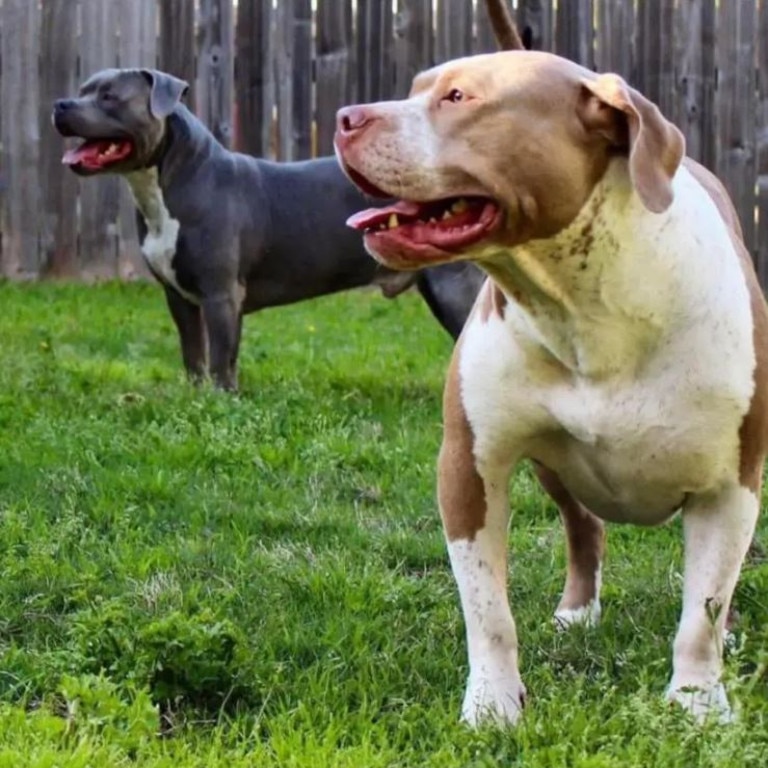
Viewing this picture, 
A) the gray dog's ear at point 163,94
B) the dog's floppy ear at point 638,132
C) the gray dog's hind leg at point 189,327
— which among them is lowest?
the gray dog's hind leg at point 189,327

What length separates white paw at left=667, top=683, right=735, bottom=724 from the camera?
3.43 meters

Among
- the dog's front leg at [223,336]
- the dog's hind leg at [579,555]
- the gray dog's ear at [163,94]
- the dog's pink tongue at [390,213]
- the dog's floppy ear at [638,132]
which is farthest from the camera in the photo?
the gray dog's ear at [163,94]

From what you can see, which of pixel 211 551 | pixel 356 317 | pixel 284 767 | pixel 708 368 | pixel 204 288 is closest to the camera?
pixel 284 767

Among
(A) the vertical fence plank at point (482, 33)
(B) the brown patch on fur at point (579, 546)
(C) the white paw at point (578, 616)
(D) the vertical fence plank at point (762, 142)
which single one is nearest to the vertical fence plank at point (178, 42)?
(A) the vertical fence plank at point (482, 33)

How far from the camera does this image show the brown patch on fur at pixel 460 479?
368 cm

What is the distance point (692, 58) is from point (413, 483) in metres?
5.59

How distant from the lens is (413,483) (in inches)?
224

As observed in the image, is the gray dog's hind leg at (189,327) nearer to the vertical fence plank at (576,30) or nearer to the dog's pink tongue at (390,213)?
the vertical fence plank at (576,30)

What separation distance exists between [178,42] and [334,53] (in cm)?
100

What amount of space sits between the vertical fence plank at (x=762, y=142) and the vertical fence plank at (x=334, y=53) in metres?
2.59

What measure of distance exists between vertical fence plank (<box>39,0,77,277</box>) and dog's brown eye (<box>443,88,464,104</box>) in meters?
7.46

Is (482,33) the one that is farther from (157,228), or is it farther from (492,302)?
(492,302)

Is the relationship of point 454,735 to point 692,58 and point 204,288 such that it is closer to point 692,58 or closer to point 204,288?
point 204,288

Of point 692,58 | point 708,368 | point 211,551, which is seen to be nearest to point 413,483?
point 211,551
